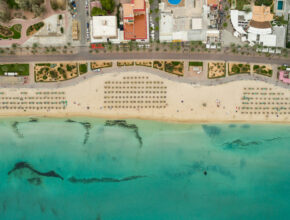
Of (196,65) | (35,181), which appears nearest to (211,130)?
(196,65)

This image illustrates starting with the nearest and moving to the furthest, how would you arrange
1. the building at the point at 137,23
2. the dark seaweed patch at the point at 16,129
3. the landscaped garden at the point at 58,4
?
the building at the point at 137,23
the landscaped garden at the point at 58,4
the dark seaweed patch at the point at 16,129

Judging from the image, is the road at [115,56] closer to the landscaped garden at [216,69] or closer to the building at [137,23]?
the landscaped garden at [216,69]

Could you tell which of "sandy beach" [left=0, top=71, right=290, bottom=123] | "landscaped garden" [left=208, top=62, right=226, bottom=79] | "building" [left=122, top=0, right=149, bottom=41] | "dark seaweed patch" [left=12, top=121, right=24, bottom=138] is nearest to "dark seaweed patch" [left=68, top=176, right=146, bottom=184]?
"sandy beach" [left=0, top=71, right=290, bottom=123]

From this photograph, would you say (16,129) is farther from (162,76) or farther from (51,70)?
(162,76)

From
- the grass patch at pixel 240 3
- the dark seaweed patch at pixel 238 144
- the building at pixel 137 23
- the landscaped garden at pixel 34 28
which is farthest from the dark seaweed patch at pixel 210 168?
the landscaped garden at pixel 34 28

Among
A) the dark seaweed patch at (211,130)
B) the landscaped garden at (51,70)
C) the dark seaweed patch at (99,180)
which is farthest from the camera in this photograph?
the dark seaweed patch at (211,130)

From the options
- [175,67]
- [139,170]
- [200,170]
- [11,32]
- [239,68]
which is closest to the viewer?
[11,32]
